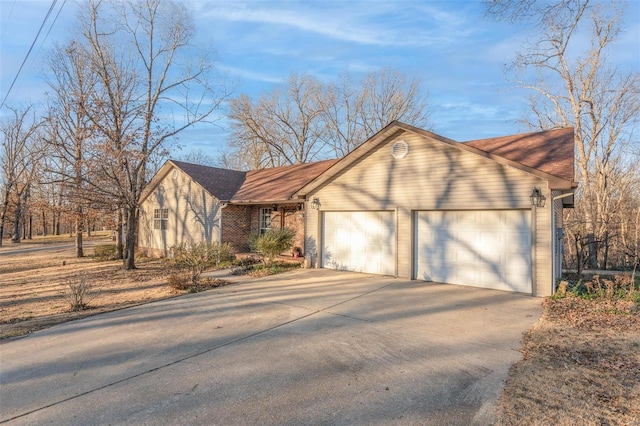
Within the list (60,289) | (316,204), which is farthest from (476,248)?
(60,289)

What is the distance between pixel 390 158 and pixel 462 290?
4374mm

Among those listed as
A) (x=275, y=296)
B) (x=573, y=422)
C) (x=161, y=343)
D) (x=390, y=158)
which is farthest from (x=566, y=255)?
(x=161, y=343)

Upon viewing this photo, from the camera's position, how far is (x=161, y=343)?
17.0 feet

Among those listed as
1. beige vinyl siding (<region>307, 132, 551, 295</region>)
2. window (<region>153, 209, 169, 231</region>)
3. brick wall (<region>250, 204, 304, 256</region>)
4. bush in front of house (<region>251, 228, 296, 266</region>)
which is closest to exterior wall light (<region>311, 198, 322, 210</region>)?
beige vinyl siding (<region>307, 132, 551, 295</region>)

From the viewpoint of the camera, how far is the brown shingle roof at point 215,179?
1608 cm

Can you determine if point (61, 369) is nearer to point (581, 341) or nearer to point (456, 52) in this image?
point (581, 341)

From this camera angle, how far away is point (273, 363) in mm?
4340

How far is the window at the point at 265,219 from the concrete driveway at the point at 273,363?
8.00 metres

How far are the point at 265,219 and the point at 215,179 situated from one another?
391cm

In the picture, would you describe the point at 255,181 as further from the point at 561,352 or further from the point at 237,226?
Answer: the point at 561,352

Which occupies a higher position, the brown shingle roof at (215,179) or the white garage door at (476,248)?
the brown shingle roof at (215,179)

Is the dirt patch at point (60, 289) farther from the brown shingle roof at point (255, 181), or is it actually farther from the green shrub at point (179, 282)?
the brown shingle roof at point (255, 181)

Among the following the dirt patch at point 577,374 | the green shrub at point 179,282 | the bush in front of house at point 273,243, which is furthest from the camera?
the bush in front of house at point 273,243

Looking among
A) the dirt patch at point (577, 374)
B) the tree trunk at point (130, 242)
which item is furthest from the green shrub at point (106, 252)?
the dirt patch at point (577, 374)
